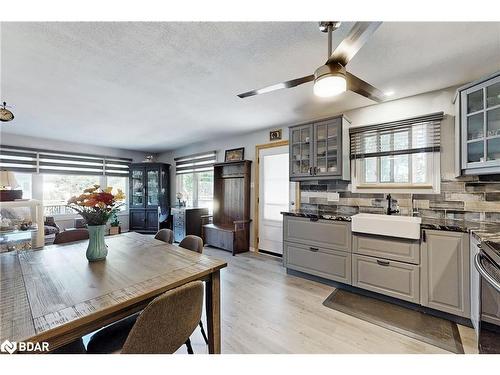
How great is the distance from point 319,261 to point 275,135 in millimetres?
2251

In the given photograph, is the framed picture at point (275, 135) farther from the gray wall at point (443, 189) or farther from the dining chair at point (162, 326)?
the dining chair at point (162, 326)

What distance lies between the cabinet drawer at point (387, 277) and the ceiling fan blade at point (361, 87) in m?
1.63

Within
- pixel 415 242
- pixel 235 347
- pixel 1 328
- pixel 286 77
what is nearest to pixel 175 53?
pixel 286 77

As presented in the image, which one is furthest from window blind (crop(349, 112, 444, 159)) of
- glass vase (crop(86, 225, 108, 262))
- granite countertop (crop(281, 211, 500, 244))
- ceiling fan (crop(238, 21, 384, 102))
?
glass vase (crop(86, 225, 108, 262))

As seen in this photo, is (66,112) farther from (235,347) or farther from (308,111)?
(235,347)

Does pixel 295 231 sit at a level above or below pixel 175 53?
below

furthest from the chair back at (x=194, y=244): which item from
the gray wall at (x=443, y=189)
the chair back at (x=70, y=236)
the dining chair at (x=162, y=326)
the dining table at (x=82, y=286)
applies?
the gray wall at (x=443, y=189)

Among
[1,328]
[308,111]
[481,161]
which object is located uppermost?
[308,111]

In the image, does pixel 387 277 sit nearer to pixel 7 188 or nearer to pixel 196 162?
pixel 7 188

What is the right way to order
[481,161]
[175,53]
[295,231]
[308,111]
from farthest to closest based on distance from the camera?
[308,111], [295,231], [481,161], [175,53]
